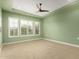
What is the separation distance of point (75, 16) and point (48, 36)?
3.43 metres

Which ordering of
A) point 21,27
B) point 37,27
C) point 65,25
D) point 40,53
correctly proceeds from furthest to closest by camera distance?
point 37,27, point 21,27, point 65,25, point 40,53

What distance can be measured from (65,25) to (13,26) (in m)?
4.54

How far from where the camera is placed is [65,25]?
16.5ft

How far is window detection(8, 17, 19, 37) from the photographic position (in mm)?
5419

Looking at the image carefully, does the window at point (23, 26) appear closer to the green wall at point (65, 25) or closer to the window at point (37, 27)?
the window at point (37, 27)

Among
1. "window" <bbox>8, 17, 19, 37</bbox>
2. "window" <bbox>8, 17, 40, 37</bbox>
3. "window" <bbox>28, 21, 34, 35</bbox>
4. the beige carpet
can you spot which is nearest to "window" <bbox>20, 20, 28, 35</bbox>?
"window" <bbox>8, 17, 40, 37</bbox>

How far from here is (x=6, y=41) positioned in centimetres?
507

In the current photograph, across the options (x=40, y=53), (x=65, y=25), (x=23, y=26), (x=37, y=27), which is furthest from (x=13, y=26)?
(x=65, y=25)

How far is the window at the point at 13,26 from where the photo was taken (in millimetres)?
5419

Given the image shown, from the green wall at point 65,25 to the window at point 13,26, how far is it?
3.38 metres

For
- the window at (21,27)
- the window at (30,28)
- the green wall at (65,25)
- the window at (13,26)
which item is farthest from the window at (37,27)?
the window at (13,26)

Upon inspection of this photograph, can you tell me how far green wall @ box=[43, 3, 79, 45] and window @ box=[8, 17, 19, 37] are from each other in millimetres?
3381

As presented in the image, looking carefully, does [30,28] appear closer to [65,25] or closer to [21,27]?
[21,27]

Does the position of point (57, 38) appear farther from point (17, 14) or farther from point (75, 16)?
point (17, 14)
